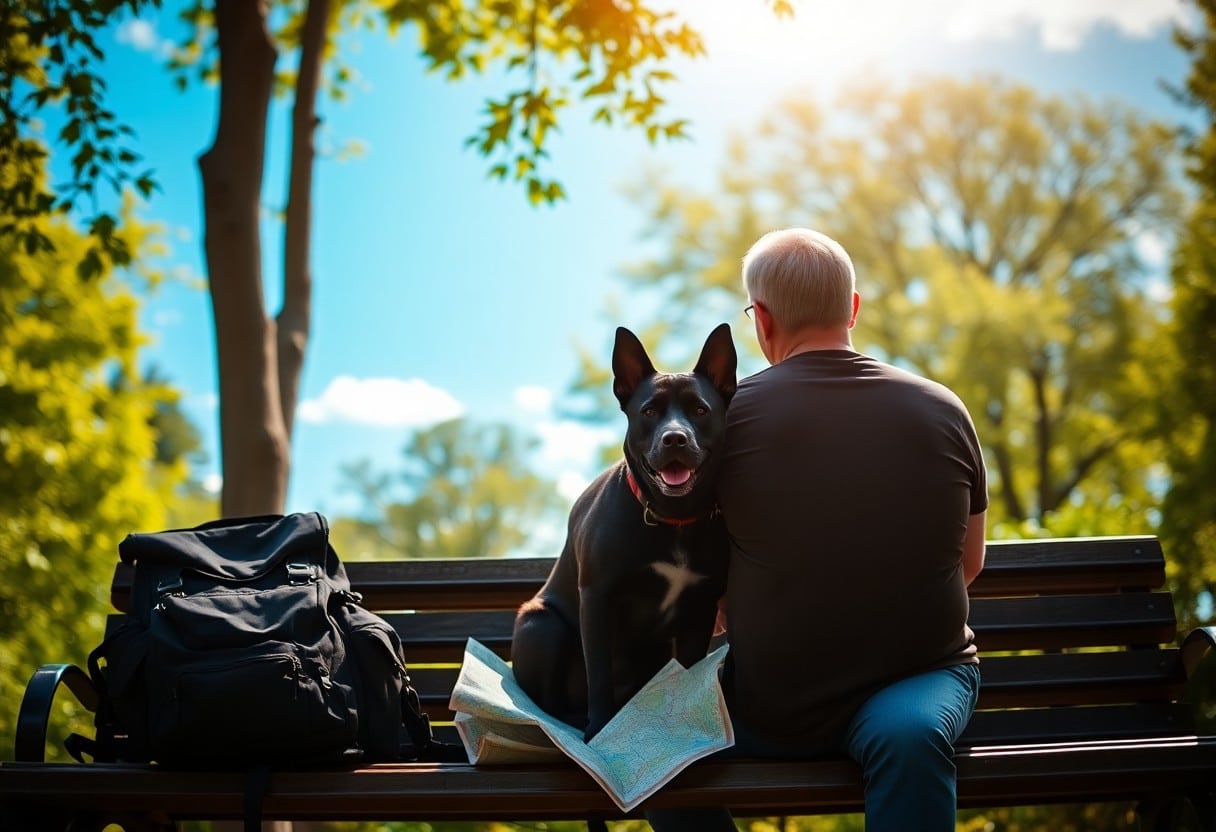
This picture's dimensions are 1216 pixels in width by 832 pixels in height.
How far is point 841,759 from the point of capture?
256cm

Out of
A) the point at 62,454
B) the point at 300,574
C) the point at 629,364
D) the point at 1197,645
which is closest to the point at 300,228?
the point at 300,574

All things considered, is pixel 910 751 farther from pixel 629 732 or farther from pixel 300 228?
pixel 300 228

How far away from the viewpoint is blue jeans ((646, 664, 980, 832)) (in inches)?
90.8

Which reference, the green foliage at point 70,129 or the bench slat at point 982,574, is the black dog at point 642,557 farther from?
the green foliage at point 70,129

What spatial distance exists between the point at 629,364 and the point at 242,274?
274cm

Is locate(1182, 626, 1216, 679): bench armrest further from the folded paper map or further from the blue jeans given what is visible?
the folded paper map

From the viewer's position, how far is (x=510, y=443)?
1502 inches

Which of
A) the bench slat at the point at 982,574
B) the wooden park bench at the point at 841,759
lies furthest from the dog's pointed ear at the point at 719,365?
the bench slat at the point at 982,574

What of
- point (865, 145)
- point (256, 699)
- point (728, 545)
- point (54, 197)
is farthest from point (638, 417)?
point (865, 145)

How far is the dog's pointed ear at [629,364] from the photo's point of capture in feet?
9.69

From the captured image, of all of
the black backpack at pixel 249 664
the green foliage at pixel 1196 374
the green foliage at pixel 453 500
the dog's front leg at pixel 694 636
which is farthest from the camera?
the green foliage at pixel 453 500

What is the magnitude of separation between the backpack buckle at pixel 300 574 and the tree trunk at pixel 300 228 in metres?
2.40

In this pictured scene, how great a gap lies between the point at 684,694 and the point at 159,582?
1445 mm

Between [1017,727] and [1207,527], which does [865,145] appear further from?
[1017,727]
